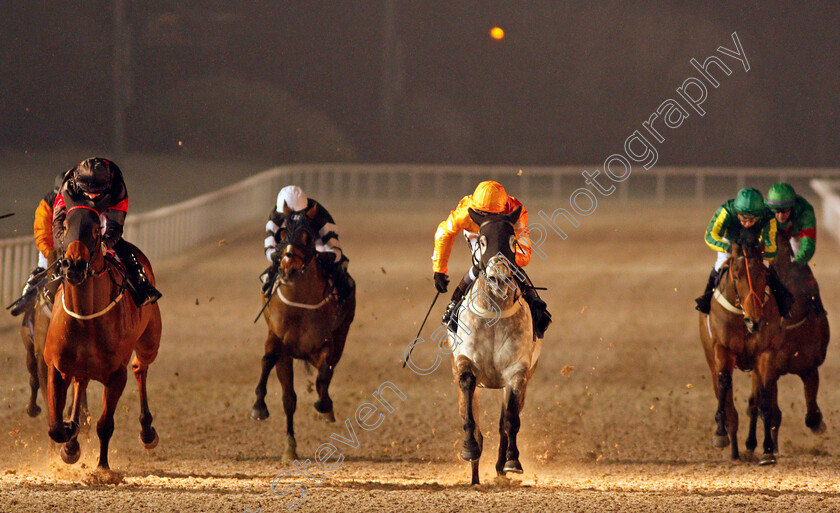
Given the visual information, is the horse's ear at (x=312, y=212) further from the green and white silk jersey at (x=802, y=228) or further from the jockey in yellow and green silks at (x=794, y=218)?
the green and white silk jersey at (x=802, y=228)

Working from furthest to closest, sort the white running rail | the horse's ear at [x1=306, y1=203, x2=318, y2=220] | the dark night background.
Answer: the dark night background → the white running rail → the horse's ear at [x1=306, y1=203, x2=318, y2=220]

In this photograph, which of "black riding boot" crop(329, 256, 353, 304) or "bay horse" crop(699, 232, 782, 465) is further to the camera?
"black riding boot" crop(329, 256, 353, 304)

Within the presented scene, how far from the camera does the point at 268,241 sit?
8.16 m

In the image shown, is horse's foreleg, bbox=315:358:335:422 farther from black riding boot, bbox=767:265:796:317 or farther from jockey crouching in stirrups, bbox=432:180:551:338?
black riding boot, bbox=767:265:796:317

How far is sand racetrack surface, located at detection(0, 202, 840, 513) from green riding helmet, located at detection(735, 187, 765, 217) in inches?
64.2

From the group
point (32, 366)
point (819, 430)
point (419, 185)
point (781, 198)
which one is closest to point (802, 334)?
point (819, 430)

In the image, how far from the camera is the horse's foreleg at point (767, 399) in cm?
796

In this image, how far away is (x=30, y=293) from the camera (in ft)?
25.5

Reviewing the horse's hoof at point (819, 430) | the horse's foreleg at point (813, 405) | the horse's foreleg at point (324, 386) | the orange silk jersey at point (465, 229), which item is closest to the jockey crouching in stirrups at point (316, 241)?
the horse's foreleg at point (324, 386)

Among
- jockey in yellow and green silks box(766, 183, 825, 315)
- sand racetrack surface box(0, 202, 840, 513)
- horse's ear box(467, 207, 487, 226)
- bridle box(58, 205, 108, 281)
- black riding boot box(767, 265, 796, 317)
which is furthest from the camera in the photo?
jockey in yellow and green silks box(766, 183, 825, 315)

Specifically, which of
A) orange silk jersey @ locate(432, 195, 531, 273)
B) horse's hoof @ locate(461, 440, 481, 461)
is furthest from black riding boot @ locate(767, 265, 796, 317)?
horse's hoof @ locate(461, 440, 481, 461)

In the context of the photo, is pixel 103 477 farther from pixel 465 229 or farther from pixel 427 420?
pixel 427 420

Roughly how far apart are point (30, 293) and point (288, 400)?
1891 millimetres

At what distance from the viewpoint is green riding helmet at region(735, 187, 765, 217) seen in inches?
304
